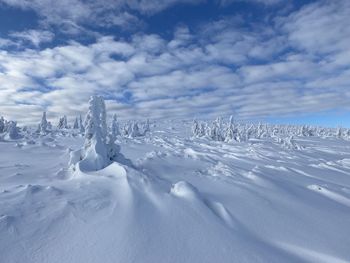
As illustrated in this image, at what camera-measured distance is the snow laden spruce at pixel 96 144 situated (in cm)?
1360

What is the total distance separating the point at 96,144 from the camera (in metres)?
14.7

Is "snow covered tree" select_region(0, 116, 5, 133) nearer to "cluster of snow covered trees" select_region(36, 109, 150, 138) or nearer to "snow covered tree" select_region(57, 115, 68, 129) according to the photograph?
"cluster of snow covered trees" select_region(36, 109, 150, 138)

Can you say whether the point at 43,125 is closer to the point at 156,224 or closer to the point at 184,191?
the point at 184,191

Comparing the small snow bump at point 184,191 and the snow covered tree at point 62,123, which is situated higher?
the small snow bump at point 184,191

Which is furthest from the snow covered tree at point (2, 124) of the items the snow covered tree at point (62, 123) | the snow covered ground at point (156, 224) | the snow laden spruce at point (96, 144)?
the snow covered ground at point (156, 224)

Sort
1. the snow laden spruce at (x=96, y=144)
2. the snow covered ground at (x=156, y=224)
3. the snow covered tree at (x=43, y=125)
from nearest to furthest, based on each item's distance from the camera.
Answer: the snow covered ground at (x=156, y=224)
the snow laden spruce at (x=96, y=144)
the snow covered tree at (x=43, y=125)

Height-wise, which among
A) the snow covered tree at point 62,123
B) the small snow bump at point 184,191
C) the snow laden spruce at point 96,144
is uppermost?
the snow laden spruce at point 96,144

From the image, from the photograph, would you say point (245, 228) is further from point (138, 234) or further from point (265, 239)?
point (138, 234)

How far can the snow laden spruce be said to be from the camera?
13.6 meters

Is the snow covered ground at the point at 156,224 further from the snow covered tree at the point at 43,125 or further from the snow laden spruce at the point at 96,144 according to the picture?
the snow covered tree at the point at 43,125

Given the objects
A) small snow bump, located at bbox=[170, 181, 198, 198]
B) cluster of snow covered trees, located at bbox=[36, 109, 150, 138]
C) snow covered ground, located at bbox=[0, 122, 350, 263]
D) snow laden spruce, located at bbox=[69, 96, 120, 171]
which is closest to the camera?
snow covered ground, located at bbox=[0, 122, 350, 263]

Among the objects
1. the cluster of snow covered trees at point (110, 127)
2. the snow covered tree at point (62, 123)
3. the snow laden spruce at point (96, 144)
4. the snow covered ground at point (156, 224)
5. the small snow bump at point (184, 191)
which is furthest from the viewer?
the snow covered tree at point (62, 123)

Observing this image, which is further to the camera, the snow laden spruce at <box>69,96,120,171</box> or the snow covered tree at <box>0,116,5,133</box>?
the snow covered tree at <box>0,116,5,133</box>

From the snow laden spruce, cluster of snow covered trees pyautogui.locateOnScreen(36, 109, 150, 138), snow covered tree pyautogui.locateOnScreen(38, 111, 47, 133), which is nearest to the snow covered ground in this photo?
the snow laden spruce
